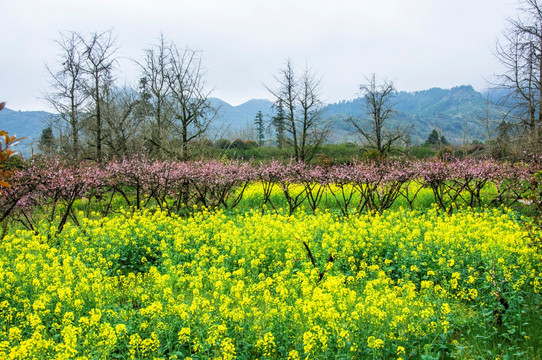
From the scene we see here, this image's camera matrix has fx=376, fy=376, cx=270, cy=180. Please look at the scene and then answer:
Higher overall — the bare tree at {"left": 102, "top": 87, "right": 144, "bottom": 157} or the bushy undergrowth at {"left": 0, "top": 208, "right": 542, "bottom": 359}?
Result: the bare tree at {"left": 102, "top": 87, "right": 144, "bottom": 157}

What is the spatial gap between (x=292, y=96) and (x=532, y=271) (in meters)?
27.9

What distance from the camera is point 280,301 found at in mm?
4582

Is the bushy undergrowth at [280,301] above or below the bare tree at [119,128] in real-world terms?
below

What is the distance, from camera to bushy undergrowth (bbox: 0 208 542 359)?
3.77m

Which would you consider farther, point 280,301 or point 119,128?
point 119,128

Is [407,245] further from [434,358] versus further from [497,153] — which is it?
[497,153]

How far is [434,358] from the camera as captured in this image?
358 cm

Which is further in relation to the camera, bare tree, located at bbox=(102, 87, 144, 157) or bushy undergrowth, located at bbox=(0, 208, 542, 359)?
bare tree, located at bbox=(102, 87, 144, 157)

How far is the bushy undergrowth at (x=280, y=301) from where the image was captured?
12.4ft

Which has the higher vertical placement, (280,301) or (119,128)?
(119,128)

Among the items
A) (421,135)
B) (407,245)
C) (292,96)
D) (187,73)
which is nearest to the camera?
(407,245)

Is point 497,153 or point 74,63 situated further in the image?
point 74,63

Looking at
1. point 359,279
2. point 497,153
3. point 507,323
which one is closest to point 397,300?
point 507,323

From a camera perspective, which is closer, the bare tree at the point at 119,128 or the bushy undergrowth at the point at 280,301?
the bushy undergrowth at the point at 280,301
